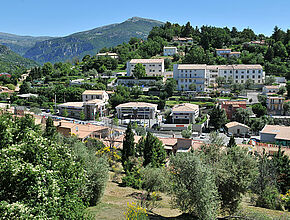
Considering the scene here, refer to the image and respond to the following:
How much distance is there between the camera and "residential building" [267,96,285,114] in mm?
62312

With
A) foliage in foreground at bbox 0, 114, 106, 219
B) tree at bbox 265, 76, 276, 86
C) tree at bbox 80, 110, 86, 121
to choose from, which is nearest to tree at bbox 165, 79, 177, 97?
tree at bbox 80, 110, 86, 121

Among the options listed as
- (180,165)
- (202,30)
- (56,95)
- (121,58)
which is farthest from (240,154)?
(202,30)

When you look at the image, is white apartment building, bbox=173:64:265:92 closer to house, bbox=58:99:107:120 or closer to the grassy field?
house, bbox=58:99:107:120

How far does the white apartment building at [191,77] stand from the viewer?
77.9m

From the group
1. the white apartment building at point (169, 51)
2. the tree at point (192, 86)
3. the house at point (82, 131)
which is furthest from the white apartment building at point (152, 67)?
the house at point (82, 131)

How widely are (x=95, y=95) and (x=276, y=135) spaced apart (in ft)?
141

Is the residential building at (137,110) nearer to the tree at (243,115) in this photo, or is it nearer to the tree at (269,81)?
the tree at (243,115)

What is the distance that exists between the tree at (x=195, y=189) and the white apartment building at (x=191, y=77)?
63.6 metres

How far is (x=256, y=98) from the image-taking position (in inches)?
2793

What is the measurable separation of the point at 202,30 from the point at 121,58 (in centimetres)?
4730

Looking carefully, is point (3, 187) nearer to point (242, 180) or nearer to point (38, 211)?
point (38, 211)

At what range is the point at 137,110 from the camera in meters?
64.9

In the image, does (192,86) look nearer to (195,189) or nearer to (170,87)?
(170,87)

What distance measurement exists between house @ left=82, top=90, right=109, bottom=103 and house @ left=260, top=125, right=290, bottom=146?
127 ft
